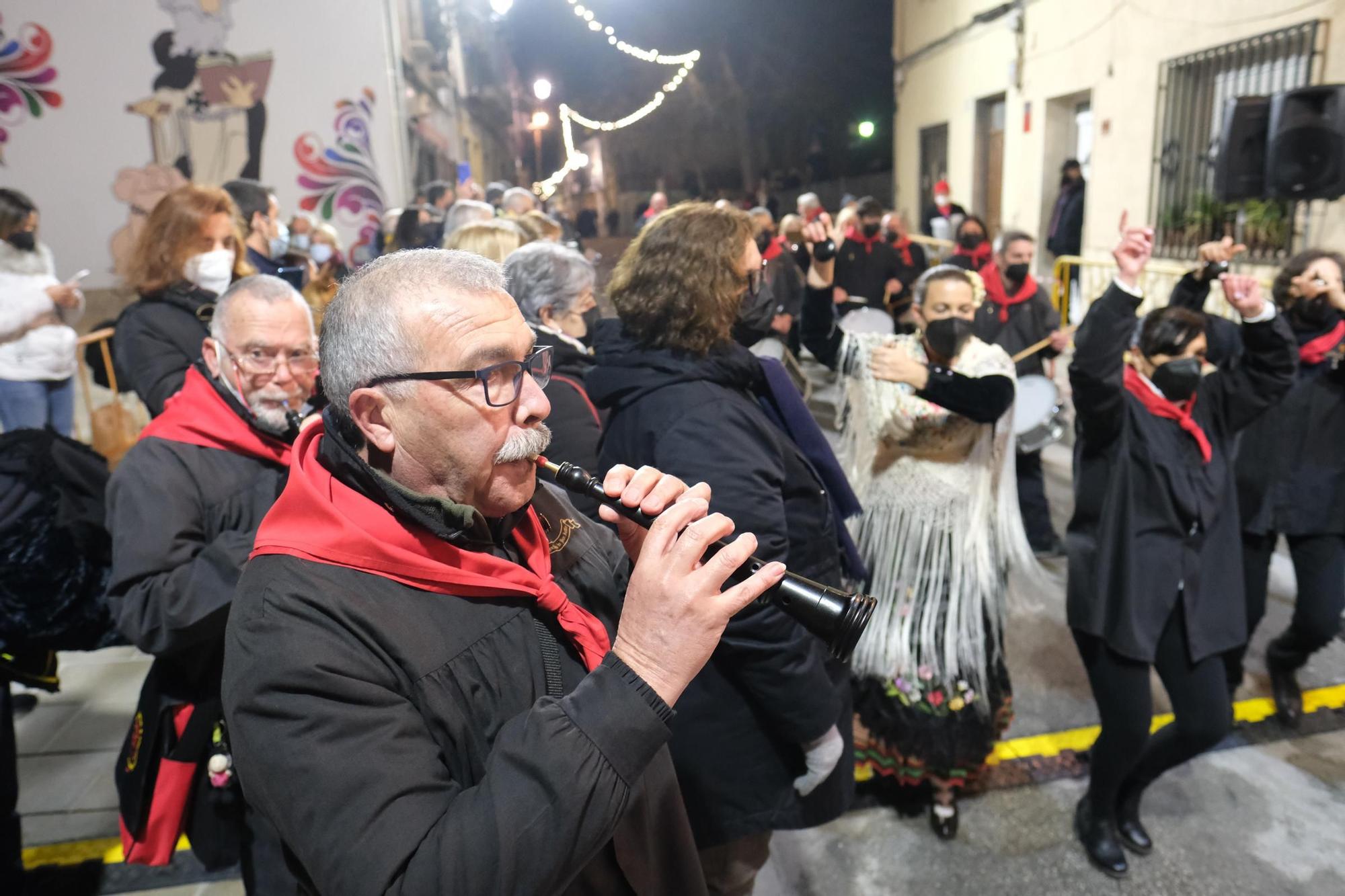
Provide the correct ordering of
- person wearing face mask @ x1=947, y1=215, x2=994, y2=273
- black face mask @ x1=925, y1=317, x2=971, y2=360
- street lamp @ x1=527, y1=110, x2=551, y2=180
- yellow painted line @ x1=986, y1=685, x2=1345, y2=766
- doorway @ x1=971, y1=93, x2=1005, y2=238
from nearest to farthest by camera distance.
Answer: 1. black face mask @ x1=925, y1=317, x2=971, y2=360
2. yellow painted line @ x1=986, y1=685, x2=1345, y2=766
3. person wearing face mask @ x1=947, y1=215, x2=994, y2=273
4. street lamp @ x1=527, y1=110, x2=551, y2=180
5. doorway @ x1=971, y1=93, x2=1005, y2=238

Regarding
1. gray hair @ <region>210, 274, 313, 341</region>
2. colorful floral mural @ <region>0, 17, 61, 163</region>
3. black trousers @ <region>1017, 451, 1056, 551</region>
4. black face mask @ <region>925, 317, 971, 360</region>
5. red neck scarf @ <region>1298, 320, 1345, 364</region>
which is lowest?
black trousers @ <region>1017, 451, 1056, 551</region>

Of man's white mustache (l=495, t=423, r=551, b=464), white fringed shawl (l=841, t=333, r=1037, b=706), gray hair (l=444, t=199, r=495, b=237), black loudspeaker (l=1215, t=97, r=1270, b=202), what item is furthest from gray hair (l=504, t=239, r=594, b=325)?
black loudspeaker (l=1215, t=97, r=1270, b=202)

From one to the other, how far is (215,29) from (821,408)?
28.3ft

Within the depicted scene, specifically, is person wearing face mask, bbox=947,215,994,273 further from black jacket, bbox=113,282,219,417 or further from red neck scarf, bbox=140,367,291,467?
red neck scarf, bbox=140,367,291,467

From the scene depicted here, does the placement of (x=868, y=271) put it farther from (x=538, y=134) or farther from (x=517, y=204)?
(x=538, y=134)

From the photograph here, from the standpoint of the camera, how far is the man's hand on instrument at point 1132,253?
8.31ft

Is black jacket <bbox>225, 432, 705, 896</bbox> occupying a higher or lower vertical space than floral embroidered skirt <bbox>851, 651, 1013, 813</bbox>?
higher

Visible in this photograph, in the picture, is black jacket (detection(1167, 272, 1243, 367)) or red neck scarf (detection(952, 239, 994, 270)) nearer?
black jacket (detection(1167, 272, 1243, 367))

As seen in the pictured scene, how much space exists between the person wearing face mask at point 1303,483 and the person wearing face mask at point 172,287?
12.9 feet

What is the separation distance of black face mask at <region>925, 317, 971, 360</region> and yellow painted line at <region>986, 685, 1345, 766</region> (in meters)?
1.46

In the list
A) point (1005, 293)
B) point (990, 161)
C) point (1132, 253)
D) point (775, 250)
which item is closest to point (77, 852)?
point (1132, 253)

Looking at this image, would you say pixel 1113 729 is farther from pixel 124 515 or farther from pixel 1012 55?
pixel 1012 55

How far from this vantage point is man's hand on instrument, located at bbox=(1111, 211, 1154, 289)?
2.53 metres

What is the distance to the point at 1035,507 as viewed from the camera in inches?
197
